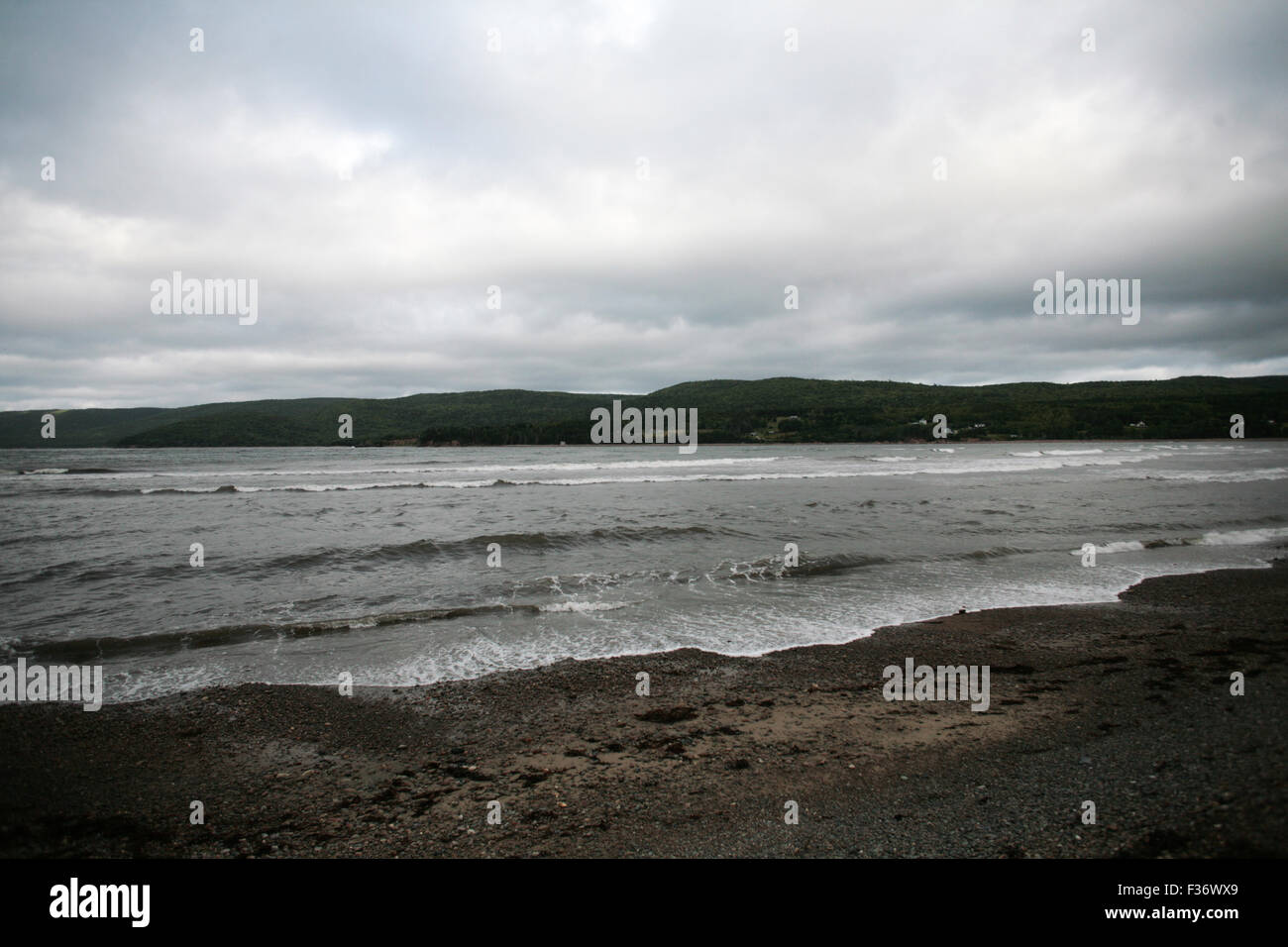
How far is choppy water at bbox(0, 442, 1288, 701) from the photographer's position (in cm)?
885

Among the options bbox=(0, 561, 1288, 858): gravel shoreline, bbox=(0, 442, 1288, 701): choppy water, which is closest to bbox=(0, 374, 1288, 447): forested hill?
bbox=(0, 442, 1288, 701): choppy water

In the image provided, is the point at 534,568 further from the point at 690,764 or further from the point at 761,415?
the point at 761,415

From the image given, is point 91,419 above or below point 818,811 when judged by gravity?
above

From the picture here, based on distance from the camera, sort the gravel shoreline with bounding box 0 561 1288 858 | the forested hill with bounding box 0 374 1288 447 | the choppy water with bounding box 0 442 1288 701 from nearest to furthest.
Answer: the gravel shoreline with bounding box 0 561 1288 858, the choppy water with bounding box 0 442 1288 701, the forested hill with bounding box 0 374 1288 447

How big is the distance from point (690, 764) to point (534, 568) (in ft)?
31.3

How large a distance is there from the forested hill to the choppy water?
74.1m

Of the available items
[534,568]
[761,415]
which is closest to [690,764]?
[534,568]

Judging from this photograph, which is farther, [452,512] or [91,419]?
[91,419]

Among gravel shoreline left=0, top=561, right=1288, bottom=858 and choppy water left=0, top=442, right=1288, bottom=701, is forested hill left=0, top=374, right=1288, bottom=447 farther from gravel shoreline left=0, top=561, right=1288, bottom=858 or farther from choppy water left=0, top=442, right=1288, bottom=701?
gravel shoreline left=0, top=561, right=1288, bottom=858

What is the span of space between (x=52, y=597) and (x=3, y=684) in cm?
517

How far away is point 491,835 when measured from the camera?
4.12m

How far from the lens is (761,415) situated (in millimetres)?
112875
